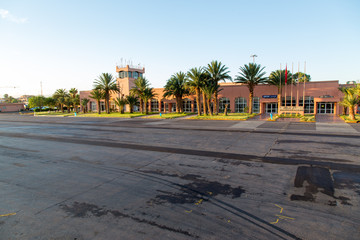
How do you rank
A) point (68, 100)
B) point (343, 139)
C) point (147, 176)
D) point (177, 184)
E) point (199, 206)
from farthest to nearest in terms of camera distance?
point (68, 100)
point (343, 139)
point (147, 176)
point (177, 184)
point (199, 206)

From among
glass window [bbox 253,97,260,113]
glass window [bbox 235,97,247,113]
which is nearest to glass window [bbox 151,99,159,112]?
glass window [bbox 235,97,247,113]

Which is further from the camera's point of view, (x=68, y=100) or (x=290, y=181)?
(x=68, y=100)

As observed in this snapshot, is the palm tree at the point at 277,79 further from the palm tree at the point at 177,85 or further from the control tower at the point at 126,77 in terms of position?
the control tower at the point at 126,77

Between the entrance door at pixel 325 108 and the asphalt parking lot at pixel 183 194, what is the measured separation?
107 ft

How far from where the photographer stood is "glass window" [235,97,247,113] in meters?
47.4

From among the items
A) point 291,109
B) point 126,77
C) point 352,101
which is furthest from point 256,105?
point 126,77

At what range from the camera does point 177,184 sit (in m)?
7.92

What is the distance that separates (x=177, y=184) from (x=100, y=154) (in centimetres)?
678

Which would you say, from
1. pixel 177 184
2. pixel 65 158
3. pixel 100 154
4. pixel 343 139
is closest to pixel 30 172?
pixel 65 158

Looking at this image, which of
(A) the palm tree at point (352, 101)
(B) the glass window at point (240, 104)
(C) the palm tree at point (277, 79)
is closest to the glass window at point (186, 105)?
(B) the glass window at point (240, 104)

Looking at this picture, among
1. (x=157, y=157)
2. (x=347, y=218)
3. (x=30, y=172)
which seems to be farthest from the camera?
(x=157, y=157)

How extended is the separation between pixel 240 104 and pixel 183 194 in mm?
43136

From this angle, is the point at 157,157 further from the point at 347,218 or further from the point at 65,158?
the point at 347,218

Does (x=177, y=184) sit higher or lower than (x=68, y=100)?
lower
